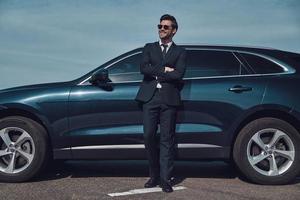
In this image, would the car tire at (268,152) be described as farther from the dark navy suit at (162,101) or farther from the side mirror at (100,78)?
the side mirror at (100,78)

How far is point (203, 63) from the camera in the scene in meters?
5.53

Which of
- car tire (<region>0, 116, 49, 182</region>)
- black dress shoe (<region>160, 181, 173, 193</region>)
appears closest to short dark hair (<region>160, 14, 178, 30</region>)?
A: black dress shoe (<region>160, 181, 173, 193</region>)

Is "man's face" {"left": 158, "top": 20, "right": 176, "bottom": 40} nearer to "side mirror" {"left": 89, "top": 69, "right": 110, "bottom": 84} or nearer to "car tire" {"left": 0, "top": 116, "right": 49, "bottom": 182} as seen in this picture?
"side mirror" {"left": 89, "top": 69, "right": 110, "bottom": 84}

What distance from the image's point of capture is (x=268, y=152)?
529cm

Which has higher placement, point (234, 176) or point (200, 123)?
point (200, 123)

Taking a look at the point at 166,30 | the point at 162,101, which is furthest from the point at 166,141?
the point at 166,30

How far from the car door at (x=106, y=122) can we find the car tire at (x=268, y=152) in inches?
45.0

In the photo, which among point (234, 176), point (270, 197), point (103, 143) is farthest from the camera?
point (234, 176)

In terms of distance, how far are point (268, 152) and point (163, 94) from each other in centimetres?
142

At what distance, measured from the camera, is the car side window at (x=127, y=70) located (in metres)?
5.43

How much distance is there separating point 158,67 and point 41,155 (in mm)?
1666

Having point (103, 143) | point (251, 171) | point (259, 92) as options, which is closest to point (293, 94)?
point (259, 92)

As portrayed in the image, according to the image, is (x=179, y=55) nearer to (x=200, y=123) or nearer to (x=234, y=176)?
(x=200, y=123)

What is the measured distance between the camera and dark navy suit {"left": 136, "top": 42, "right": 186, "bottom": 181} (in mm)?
4840
